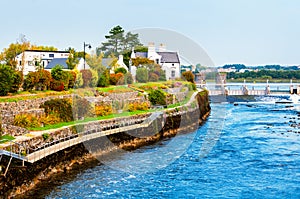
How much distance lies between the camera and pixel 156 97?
48344 millimetres

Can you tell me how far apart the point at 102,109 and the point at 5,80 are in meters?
9.52

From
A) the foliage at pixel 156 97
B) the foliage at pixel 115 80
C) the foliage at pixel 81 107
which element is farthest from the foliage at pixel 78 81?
the foliage at pixel 115 80

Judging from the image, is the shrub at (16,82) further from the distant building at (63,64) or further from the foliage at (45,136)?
the distant building at (63,64)

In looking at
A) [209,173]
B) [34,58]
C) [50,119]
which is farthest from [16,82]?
[34,58]

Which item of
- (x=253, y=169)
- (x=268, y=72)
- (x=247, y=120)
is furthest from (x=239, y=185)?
(x=268, y=72)

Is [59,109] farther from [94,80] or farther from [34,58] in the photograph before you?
[34,58]

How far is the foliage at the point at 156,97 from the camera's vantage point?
48125 mm

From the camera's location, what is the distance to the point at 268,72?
19312cm

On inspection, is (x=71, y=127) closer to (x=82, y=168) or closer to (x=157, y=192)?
(x=82, y=168)

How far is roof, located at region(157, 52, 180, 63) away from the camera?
79.4 meters

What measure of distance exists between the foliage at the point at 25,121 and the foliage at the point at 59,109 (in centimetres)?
283

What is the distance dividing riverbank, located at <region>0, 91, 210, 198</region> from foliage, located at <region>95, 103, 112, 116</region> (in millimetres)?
3745

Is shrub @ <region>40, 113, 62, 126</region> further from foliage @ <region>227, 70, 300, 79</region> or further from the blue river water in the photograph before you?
foliage @ <region>227, 70, 300, 79</region>

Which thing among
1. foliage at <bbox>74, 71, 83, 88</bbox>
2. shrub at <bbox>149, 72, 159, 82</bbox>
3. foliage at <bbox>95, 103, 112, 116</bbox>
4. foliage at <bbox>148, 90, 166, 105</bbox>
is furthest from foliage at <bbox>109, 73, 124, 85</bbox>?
foliage at <bbox>95, 103, 112, 116</bbox>
